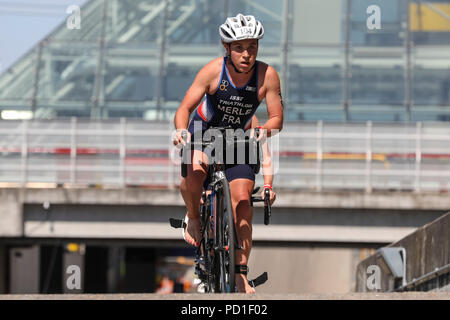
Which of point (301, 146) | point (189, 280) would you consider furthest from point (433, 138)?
point (189, 280)

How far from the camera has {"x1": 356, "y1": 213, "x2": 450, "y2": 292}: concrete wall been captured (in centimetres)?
935

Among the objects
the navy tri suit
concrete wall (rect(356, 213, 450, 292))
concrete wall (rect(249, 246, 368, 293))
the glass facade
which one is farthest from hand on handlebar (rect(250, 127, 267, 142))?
concrete wall (rect(249, 246, 368, 293))

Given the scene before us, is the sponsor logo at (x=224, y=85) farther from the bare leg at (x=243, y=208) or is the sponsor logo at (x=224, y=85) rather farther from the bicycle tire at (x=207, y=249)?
the bicycle tire at (x=207, y=249)

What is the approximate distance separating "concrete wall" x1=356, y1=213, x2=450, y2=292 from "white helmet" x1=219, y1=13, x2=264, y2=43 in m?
2.99

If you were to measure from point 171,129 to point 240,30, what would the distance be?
44.0 feet

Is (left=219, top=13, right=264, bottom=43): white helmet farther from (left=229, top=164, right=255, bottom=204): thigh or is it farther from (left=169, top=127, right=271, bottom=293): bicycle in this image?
(left=229, top=164, right=255, bottom=204): thigh

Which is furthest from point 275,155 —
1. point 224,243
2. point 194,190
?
point 224,243

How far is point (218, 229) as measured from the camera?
283 inches

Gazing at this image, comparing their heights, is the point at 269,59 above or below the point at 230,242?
above

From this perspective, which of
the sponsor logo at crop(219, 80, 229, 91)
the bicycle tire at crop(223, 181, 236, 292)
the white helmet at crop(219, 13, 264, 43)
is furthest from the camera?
the sponsor logo at crop(219, 80, 229, 91)
